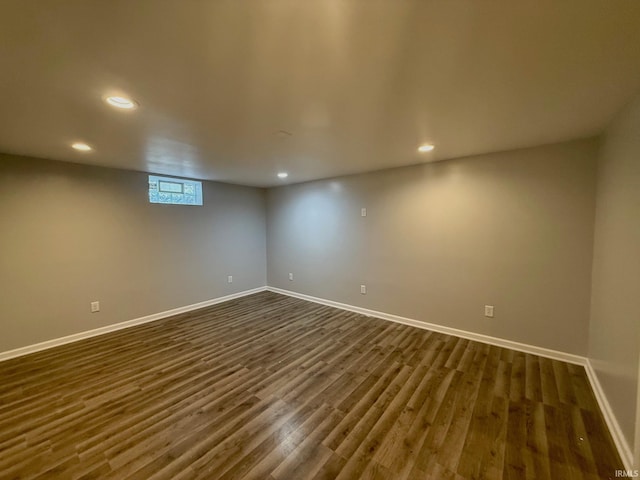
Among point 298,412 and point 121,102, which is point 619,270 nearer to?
point 298,412

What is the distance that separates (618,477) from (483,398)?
2.47 feet

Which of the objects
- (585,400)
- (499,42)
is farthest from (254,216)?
(585,400)

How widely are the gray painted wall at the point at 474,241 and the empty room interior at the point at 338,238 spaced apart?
0.02 m

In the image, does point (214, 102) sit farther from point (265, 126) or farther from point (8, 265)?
point (8, 265)

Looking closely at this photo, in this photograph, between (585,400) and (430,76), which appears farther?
(585,400)

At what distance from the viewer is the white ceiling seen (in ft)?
3.28

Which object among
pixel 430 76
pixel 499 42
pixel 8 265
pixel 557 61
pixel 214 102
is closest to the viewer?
pixel 499 42

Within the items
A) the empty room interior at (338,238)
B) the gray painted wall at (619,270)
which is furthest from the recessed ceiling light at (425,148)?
the gray painted wall at (619,270)

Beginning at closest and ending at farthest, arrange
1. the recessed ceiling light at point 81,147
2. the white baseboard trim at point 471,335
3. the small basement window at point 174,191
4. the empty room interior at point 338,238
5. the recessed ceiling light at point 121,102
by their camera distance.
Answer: the empty room interior at point 338,238 < the recessed ceiling light at point 121,102 < the recessed ceiling light at point 81,147 < the white baseboard trim at point 471,335 < the small basement window at point 174,191

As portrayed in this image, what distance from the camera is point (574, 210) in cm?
256

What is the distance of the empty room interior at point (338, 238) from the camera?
118cm

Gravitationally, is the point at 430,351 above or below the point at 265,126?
below

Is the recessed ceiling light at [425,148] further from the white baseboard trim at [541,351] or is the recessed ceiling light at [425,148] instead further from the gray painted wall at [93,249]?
the gray painted wall at [93,249]

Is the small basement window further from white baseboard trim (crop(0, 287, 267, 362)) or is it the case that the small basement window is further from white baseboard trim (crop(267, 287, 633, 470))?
white baseboard trim (crop(267, 287, 633, 470))
